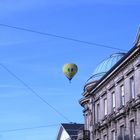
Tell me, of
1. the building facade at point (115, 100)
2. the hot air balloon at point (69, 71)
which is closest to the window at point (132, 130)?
the building facade at point (115, 100)

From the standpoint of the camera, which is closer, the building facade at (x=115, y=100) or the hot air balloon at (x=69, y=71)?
the hot air balloon at (x=69, y=71)

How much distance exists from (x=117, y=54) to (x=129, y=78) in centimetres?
1022

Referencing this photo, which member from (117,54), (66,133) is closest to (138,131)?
(117,54)

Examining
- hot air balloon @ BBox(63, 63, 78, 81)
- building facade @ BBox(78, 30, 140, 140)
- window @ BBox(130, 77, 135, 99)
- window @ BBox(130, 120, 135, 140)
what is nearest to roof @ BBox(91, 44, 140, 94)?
building facade @ BBox(78, 30, 140, 140)

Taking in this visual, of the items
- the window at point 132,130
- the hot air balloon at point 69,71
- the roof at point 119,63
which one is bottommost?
the window at point 132,130

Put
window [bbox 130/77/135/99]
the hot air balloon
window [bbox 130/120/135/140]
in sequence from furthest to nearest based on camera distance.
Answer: window [bbox 130/77/135/99], window [bbox 130/120/135/140], the hot air balloon

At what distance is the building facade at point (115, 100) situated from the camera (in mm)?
40938

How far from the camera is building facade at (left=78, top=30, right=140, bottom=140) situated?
4094 centimetres

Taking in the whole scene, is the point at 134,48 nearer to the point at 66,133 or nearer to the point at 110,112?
the point at 110,112

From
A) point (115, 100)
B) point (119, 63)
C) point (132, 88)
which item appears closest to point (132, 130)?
point (132, 88)

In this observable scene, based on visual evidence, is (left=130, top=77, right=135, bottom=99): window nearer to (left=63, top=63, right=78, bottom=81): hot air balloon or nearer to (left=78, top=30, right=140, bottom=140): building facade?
(left=78, top=30, right=140, bottom=140): building facade

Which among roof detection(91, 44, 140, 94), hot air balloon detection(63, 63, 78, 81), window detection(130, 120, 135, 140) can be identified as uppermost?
roof detection(91, 44, 140, 94)

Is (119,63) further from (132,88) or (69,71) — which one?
(69,71)

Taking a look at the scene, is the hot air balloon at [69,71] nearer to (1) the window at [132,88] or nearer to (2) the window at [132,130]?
(1) the window at [132,88]
